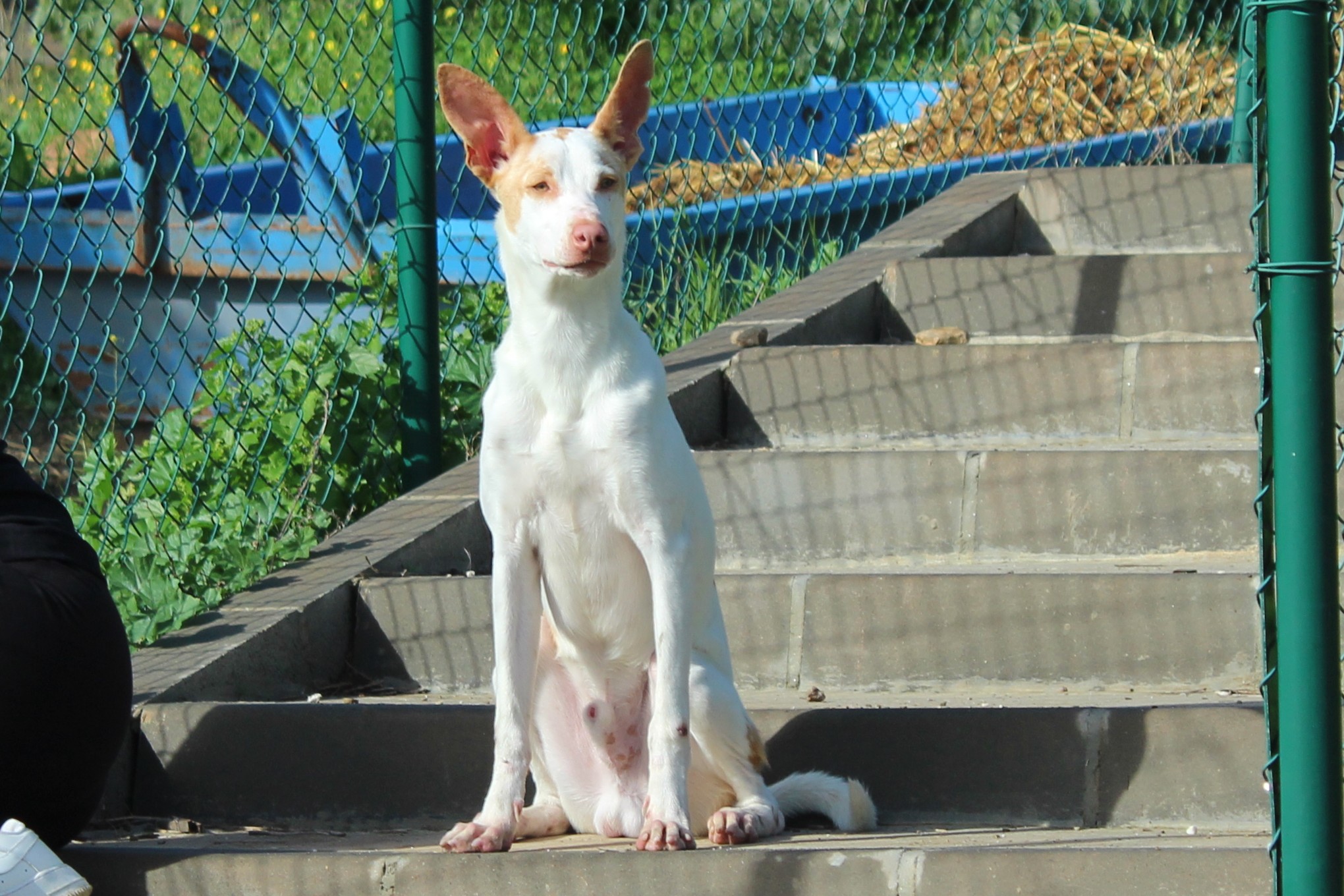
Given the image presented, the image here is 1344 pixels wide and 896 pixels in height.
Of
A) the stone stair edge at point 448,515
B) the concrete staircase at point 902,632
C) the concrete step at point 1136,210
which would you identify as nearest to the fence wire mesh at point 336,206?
the stone stair edge at point 448,515

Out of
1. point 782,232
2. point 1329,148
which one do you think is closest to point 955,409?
point 782,232

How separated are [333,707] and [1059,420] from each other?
235cm

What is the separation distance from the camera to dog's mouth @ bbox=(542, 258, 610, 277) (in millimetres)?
2885

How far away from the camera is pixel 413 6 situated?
4789mm

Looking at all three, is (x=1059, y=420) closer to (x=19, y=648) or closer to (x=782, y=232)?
(x=782, y=232)

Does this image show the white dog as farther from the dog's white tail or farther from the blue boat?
the blue boat

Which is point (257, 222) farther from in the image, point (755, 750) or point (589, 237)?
point (755, 750)

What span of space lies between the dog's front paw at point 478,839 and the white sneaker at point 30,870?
0.63m

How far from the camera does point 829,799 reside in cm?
306

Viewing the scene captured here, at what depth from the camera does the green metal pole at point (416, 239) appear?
4.79m

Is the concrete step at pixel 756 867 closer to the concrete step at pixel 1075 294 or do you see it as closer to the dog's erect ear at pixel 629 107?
the dog's erect ear at pixel 629 107

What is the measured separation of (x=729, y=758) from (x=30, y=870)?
125 cm

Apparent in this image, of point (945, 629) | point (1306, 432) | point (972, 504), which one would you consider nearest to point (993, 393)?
point (972, 504)

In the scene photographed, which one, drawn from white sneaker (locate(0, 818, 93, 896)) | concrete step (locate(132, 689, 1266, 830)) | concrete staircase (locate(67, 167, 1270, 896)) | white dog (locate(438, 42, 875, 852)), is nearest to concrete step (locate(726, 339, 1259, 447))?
concrete staircase (locate(67, 167, 1270, 896))
